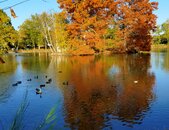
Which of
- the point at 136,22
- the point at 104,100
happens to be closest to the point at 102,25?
the point at 136,22

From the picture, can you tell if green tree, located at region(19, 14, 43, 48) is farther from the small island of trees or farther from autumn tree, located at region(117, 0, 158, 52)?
autumn tree, located at region(117, 0, 158, 52)

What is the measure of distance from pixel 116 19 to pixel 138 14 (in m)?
4.45

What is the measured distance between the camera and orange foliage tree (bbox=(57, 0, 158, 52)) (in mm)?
51281

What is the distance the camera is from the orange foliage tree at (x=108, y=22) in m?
51.3

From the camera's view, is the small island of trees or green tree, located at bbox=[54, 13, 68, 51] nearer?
the small island of trees

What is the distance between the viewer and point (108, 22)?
5419cm

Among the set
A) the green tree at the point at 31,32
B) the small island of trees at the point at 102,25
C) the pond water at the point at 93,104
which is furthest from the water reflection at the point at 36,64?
the green tree at the point at 31,32

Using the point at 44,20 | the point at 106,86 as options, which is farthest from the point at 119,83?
the point at 44,20

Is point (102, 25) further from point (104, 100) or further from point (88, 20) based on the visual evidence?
point (104, 100)

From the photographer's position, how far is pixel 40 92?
17.6 metres

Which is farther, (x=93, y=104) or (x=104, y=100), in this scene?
(x=104, y=100)

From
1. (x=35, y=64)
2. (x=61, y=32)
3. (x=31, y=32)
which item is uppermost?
(x=31, y=32)

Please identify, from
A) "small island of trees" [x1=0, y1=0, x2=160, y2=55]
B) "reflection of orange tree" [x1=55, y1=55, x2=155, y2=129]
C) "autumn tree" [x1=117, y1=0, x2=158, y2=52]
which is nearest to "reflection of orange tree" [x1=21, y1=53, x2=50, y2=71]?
"small island of trees" [x1=0, y1=0, x2=160, y2=55]

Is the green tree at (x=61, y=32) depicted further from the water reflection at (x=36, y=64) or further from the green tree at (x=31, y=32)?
the green tree at (x=31, y=32)
